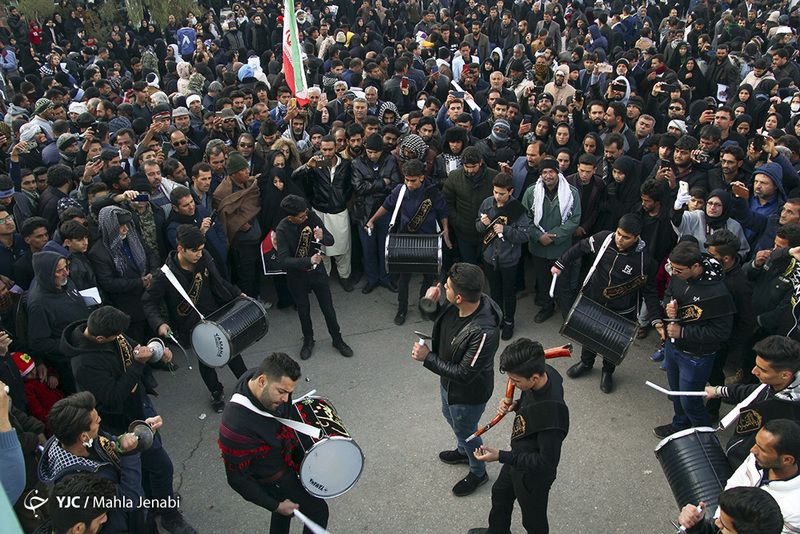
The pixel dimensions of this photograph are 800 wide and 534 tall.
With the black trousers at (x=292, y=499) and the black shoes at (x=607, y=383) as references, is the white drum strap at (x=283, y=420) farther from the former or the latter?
the black shoes at (x=607, y=383)

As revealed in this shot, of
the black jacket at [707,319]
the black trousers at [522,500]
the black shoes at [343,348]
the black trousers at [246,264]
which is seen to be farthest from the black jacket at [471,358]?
Result: the black trousers at [246,264]

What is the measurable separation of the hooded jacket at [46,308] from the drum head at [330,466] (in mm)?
2656

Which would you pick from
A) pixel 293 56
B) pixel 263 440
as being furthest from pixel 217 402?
pixel 293 56

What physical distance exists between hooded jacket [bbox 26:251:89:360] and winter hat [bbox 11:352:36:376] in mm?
95

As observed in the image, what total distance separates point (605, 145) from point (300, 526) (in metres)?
5.30

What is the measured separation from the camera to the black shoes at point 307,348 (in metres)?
6.47

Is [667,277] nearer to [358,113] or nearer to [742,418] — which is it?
[742,418]

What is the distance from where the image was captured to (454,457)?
4.90m

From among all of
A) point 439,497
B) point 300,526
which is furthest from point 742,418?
point 300,526

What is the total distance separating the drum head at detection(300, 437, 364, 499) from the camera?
11.1 ft

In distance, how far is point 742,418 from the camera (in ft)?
12.4

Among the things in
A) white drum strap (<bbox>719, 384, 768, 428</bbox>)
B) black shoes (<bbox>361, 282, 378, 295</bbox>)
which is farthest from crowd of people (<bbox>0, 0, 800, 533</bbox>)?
black shoes (<bbox>361, 282, 378, 295</bbox>)

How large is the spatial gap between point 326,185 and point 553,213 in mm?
2817

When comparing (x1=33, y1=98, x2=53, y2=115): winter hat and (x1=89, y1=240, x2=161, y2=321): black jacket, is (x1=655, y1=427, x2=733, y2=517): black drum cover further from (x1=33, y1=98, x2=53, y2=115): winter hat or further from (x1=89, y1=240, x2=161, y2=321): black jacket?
(x1=33, y1=98, x2=53, y2=115): winter hat
